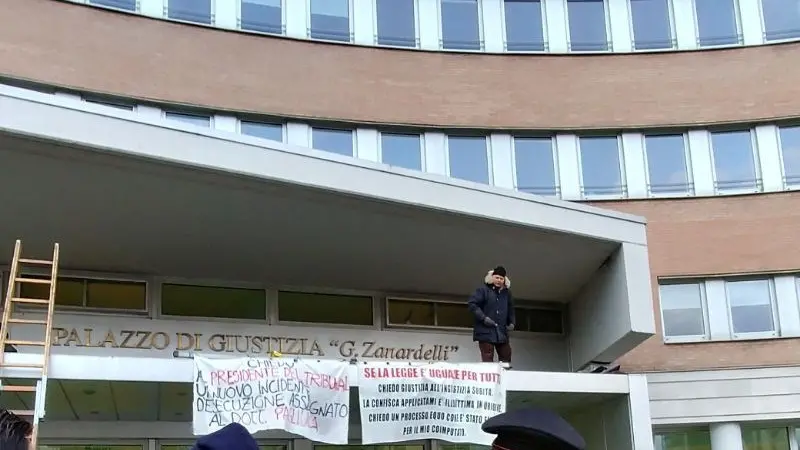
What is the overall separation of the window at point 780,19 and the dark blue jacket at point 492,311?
10.9 metres

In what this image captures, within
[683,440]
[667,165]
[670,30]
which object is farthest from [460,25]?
[683,440]

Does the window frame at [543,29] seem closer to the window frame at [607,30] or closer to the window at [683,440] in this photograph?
the window frame at [607,30]

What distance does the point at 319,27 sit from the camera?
64.3 feet

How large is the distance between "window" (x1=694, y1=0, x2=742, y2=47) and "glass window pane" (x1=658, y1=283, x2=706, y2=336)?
210 inches

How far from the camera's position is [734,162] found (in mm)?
20203

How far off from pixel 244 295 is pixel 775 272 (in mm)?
10688

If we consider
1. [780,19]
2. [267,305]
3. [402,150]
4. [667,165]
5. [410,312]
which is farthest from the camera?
[780,19]

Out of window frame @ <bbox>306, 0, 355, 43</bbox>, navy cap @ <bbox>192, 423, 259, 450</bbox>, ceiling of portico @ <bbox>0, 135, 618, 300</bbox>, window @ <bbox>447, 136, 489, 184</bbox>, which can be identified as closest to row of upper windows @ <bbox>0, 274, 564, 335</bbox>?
ceiling of portico @ <bbox>0, 135, 618, 300</bbox>

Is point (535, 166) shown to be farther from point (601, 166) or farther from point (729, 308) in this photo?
point (729, 308)

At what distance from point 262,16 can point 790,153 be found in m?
11.1

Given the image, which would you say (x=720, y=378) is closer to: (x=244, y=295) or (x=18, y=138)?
(x=244, y=295)

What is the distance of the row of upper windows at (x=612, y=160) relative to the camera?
1956 centimetres

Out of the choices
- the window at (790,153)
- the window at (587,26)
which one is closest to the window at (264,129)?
the window at (587,26)

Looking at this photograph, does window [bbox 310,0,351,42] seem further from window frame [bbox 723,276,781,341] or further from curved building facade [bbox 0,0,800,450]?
window frame [bbox 723,276,781,341]
